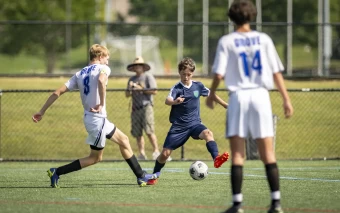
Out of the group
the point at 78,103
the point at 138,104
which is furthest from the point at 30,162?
the point at 78,103

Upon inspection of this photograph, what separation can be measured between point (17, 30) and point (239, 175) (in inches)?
717

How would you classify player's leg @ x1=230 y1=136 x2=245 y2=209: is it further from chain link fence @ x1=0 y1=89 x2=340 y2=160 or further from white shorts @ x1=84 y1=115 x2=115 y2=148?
chain link fence @ x1=0 y1=89 x2=340 y2=160

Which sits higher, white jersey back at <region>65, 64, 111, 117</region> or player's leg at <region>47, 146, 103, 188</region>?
white jersey back at <region>65, 64, 111, 117</region>

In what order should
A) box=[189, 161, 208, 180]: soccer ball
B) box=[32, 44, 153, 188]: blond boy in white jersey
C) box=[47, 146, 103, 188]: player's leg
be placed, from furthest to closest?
box=[189, 161, 208, 180]: soccer ball < box=[47, 146, 103, 188]: player's leg < box=[32, 44, 153, 188]: blond boy in white jersey

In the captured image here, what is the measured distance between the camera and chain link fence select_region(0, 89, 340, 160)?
18562 millimetres

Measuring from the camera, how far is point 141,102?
17203mm

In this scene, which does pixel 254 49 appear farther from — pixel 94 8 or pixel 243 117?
pixel 94 8

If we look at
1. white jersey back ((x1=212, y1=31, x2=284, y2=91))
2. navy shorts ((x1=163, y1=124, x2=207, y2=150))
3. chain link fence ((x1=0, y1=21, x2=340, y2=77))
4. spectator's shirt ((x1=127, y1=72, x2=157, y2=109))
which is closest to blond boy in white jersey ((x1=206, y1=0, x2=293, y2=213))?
white jersey back ((x1=212, y1=31, x2=284, y2=91))

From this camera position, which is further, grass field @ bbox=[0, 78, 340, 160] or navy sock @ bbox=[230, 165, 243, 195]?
grass field @ bbox=[0, 78, 340, 160]

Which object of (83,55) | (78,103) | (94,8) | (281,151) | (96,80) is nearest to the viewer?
(96,80)

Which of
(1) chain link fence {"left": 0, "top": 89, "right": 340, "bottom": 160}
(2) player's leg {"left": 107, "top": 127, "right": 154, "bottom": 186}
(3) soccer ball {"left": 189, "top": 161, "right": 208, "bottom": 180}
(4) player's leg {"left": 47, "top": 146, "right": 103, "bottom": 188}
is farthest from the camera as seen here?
(1) chain link fence {"left": 0, "top": 89, "right": 340, "bottom": 160}

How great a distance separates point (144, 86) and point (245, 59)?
917cm

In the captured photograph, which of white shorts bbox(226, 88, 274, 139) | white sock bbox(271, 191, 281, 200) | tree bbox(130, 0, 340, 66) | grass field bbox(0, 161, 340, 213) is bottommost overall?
grass field bbox(0, 161, 340, 213)

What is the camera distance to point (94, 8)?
50.1 m
